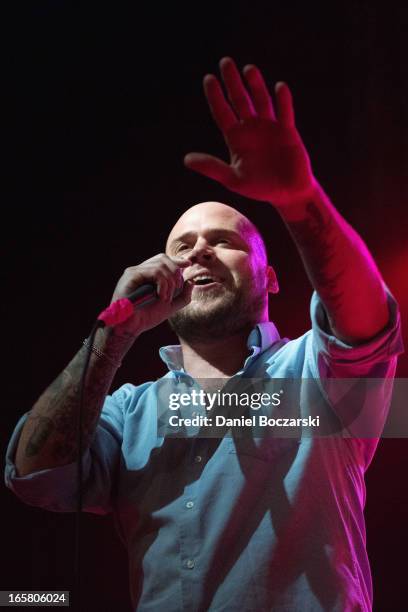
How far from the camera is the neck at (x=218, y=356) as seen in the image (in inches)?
63.9

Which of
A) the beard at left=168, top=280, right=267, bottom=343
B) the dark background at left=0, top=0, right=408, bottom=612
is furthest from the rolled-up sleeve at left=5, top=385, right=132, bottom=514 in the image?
the dark background at left=0, top=0, right=408, bottom=612

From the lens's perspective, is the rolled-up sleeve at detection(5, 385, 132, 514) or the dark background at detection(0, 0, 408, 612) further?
the dark background at detection(0, 0, 408, 612)

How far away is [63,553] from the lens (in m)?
2.23

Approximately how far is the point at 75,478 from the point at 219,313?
498 mm

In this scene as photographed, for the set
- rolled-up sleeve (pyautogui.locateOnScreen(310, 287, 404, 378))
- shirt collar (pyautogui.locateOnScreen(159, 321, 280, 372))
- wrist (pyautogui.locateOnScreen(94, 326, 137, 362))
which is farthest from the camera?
shirt collar (pyautogui.locateOnScreen(159, 321, 280, 372))

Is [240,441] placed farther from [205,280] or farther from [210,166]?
[210,166]

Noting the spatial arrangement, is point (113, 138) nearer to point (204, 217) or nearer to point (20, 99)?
point (20, 99)

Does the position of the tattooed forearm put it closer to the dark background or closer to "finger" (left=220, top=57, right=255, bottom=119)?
"finger" (left=220, top=57, right=255, bottom=119)

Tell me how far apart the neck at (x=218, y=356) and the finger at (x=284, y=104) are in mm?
675

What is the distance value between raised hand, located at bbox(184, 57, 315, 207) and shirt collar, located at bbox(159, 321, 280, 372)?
0.53 metres

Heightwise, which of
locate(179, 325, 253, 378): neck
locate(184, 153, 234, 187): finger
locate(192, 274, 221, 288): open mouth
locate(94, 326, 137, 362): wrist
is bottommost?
locate(179, 325, 253, 378): neck

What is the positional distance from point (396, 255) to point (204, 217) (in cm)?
85

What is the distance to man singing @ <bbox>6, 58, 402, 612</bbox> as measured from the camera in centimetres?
110

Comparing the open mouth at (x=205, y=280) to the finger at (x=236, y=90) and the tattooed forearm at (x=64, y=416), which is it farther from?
the finger at (x=236, y=90)
